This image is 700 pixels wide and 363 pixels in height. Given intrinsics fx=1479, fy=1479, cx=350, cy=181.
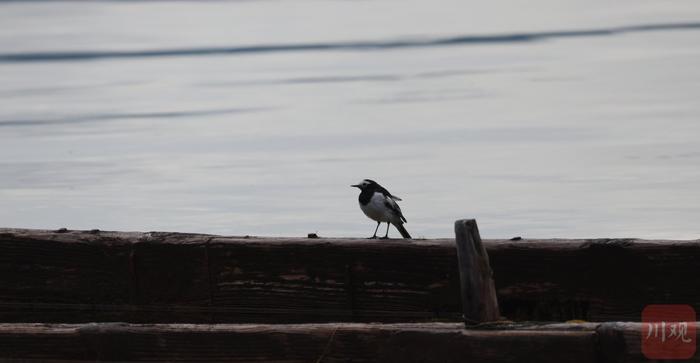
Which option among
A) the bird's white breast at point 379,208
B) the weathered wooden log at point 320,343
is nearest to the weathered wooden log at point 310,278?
the weathered wooden log at point 320,343

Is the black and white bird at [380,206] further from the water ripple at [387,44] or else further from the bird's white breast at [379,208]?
the water ripple at [387,44]

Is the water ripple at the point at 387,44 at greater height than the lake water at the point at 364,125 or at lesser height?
greater

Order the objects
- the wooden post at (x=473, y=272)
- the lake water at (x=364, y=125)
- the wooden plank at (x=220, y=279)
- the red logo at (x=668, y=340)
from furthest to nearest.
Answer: the lake water at (x=364, y=125) < the wooden plank at (x=220, y=279) < the wooden post at (x=473, y=272) < the red logo at (x=668, y=340)

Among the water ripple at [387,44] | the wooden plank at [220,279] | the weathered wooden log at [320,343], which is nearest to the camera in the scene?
the weathered wooden log at [320,343]

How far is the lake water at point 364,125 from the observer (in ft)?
45.2

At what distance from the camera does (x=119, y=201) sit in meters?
14.8

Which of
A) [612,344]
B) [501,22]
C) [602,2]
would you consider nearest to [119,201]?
[612,344]

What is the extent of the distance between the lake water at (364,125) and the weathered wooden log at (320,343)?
7.00 meters

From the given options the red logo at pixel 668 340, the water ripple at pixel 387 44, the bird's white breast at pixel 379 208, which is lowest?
the red logo at pixel 668 340

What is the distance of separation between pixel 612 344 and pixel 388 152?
12519 mm

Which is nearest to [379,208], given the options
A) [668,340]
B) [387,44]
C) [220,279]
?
[220,279]

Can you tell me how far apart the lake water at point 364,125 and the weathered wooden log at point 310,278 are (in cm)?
545

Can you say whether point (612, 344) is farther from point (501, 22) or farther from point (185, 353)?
point (501, 22)

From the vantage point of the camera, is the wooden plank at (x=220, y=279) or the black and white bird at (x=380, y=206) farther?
the black and white bird at (x=380, y=206)
